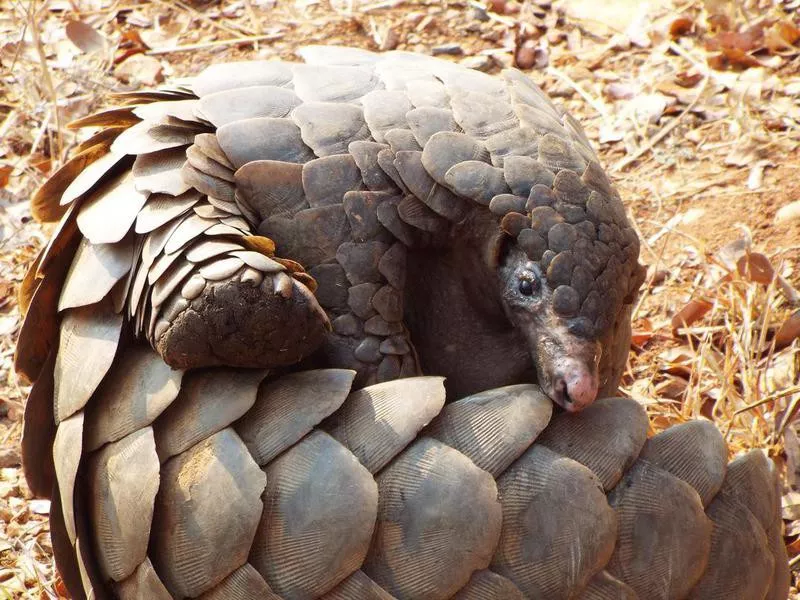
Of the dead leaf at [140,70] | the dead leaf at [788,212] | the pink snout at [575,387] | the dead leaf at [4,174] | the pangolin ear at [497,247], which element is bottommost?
the dead leaf at [788,212]

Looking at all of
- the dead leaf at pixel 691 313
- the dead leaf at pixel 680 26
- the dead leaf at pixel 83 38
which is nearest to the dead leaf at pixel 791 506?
the dead leaf at pixel 691 313

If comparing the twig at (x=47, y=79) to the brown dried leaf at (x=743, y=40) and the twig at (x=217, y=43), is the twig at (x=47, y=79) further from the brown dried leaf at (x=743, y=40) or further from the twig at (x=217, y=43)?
the brown dried leaf at (x=743, y=40)

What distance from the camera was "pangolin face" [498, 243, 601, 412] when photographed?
2.44 meters

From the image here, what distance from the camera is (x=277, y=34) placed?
17.8 feet

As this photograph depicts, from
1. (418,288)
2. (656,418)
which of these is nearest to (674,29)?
(656,418)

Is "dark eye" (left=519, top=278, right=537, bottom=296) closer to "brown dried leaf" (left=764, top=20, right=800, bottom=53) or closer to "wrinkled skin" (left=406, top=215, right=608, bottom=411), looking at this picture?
"wrinkled skin" (left=406, top=215, right=608, bottom=411)

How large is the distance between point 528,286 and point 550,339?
0.43 feet

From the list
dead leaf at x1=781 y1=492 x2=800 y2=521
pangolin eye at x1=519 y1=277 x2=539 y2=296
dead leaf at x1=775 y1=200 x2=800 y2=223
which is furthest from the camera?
dead leaf at x1=775 y1=200 x2=800 y2=223

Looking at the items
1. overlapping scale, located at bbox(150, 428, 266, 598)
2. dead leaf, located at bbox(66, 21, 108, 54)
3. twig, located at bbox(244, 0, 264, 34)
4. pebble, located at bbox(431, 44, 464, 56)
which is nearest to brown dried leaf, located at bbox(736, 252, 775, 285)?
pebble, located at bbox(431, 44, 464, 56)

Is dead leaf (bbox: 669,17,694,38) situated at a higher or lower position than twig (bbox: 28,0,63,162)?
lower

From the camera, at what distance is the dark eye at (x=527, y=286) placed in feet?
8.29

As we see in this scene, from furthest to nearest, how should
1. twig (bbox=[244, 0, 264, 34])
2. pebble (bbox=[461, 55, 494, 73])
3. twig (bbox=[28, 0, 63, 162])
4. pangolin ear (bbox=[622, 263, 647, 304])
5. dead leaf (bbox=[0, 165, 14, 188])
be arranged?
twig (bbox=[244, 0, 264, 34]) → pebble (bbox=[461, 55, 494, 73]) → dead leaf (bbox=[0, 165, 14, 188]) → twig (bbox=[28, 0, 63, 162]) → pangolin ear (bbox=[622, 263, 647, 304])

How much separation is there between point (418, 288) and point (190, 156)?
27.0 inches

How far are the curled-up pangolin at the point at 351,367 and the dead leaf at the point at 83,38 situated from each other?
8.84ft
